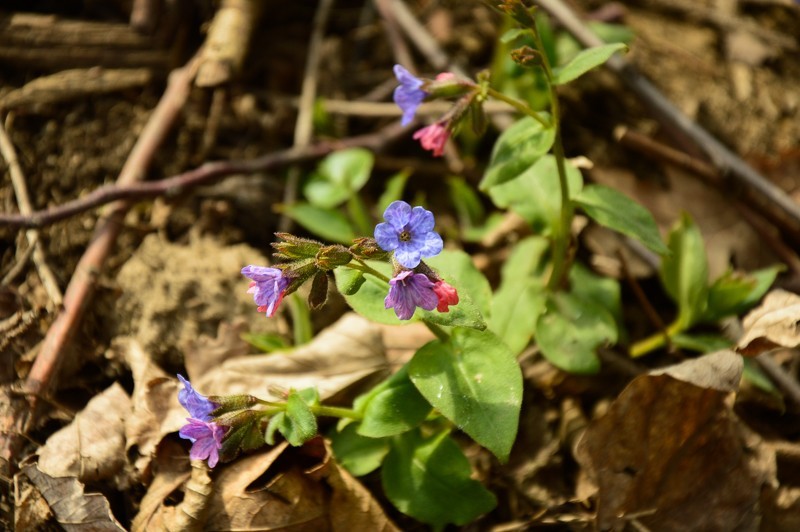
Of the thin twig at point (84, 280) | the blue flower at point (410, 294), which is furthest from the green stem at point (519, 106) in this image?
the thin twig at point (84, 280)

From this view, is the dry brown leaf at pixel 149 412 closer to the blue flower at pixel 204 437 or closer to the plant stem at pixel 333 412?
the blue flower at pixel 204 437

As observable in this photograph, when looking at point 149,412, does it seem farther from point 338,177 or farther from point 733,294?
point 733,294

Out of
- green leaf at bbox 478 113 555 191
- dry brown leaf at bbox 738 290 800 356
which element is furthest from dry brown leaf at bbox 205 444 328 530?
dry brown leaf at bbox 738 290 800 356

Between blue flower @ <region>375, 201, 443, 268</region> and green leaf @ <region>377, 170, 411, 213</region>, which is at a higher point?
blue flower @ <region>375, 201, 443, 268</region>

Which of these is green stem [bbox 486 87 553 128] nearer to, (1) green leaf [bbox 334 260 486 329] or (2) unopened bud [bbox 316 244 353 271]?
(1) green leaf [bbox 334 260 486 329]

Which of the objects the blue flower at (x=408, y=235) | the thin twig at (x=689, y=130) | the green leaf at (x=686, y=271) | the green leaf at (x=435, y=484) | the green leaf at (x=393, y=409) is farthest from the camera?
the thin twig at (x=689, y=130)

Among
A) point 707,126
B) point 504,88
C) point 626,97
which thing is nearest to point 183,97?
point 504,88

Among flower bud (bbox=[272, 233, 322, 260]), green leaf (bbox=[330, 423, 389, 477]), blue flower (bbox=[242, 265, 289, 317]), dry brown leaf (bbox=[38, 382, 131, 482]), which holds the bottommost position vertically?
green leaf (bbox=[330, 423, 389, 477])
